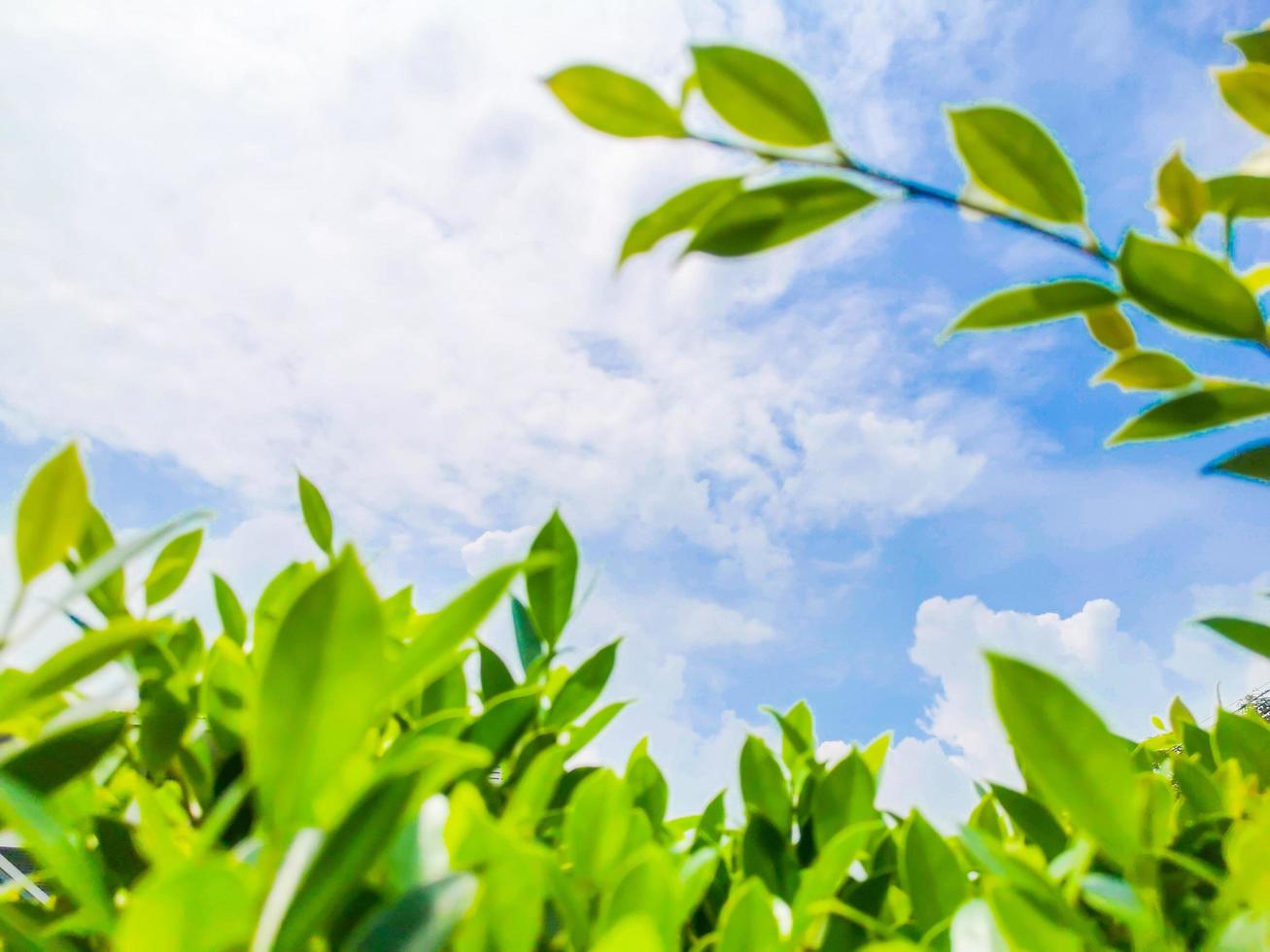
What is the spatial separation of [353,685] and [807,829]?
2.45ft

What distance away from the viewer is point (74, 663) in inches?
23.7

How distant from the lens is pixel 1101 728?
1.80 feet

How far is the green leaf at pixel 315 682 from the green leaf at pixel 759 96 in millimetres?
509

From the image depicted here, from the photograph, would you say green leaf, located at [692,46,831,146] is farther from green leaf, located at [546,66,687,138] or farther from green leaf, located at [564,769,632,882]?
green leaf, located at [564,769,632,882]

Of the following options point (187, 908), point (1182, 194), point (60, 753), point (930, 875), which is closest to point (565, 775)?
point (930, 875)

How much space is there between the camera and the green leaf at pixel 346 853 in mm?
438

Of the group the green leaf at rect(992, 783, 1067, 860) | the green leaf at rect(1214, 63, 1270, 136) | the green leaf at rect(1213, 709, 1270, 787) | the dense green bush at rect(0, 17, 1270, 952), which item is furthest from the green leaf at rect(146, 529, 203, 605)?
the green leaf at rect(1213, 709, 1270, 787)

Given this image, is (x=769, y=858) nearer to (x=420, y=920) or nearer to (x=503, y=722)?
(x=503, y=722)

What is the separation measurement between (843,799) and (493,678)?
0.43 meters

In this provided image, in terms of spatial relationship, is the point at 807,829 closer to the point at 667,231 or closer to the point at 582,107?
the point at 667,231

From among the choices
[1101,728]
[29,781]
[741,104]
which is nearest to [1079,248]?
[741,104]

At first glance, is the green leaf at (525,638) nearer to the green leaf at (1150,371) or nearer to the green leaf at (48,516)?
the green leaf at (48,516)

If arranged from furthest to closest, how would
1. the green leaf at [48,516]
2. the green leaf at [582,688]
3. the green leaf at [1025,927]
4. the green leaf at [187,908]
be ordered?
the green leaf at [582,688] → the green leaf at [48,516] → the green leaf at [1025,927] → the green leaf at [187,908]

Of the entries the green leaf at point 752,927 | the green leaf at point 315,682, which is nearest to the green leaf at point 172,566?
the green leaf at point 315,682
